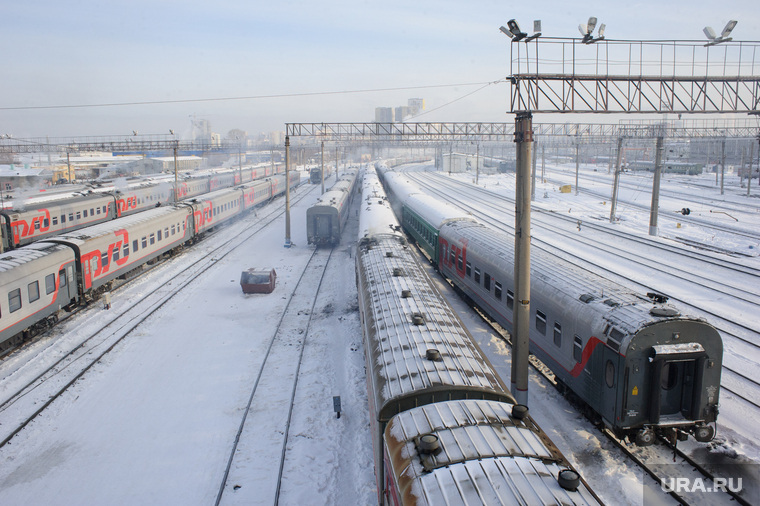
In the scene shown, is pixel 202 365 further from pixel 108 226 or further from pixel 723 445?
pixel 723 445

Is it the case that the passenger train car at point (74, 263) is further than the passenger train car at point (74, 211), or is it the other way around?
the passenger train car at point (74, 211)

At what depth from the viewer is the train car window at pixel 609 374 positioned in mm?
9845

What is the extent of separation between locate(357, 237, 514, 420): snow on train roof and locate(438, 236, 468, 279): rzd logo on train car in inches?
196

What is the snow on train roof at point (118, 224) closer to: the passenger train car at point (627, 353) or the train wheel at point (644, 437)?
the passenger train car at point (627, 353)

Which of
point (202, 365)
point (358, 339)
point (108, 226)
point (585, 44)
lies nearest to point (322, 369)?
point (358, 339)

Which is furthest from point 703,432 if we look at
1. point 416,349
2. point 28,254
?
point 28,254

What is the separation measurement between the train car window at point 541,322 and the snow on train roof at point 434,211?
10761mm

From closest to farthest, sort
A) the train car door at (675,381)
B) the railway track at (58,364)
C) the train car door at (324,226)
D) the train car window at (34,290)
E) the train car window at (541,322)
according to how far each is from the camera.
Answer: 1. the train car door at (675,381)
2. the railway track at (58,364)
3. the train car window at (541,322)
4. the train car window at (34,290)
5. the train car door at (324,226)

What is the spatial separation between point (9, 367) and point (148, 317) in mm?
5084

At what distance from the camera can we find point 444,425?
21.8 feet

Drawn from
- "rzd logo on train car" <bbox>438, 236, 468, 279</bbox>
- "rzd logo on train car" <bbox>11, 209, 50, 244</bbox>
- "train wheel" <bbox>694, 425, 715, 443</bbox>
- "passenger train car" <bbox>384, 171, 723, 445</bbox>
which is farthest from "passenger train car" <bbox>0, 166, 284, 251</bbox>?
"train wheel" <bbox>694, 425, 715, 443</bbox>

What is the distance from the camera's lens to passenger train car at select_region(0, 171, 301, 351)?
619 inches

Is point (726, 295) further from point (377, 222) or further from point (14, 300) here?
point (14, 300)

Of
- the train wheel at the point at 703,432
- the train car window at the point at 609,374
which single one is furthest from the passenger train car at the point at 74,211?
the train wheel at the point at 703,432
